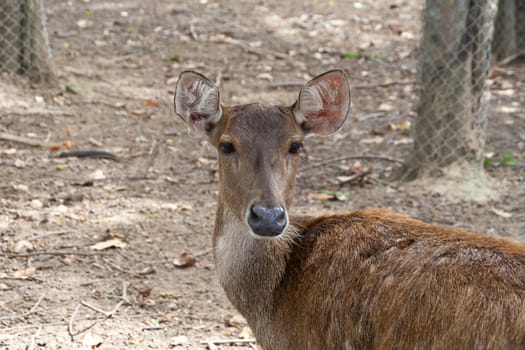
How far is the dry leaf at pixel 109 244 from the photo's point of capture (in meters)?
6.33

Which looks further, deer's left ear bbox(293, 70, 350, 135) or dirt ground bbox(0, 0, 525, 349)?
dirt ground bbox(0, 0, 525, 349)

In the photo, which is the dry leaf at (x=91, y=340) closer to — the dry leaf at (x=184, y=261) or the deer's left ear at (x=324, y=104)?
the dry leaf at (x=184, y=261)

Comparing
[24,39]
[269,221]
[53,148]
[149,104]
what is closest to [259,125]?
[269,221]

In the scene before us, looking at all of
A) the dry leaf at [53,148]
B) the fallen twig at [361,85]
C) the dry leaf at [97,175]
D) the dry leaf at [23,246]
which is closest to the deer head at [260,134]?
the dry leaf at [23,246]

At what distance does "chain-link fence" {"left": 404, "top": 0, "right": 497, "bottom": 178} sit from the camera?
7184 millimetres

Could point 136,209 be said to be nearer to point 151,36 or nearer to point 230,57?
point 230,57

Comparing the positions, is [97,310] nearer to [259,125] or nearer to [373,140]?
[259,125]

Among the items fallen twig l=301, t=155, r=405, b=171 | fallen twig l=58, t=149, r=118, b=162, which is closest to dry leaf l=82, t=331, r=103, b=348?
fallen twig l=58, t=149, r=118, b=162

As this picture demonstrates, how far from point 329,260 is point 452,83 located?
3653mm

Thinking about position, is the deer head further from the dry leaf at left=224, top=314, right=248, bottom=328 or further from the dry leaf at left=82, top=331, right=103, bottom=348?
the dry leaf at left=82, top=331, right=103, bottom=348

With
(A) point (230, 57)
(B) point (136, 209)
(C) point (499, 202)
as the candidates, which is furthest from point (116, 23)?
(C) point (499, 202)

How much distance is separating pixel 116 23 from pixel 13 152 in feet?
16.1

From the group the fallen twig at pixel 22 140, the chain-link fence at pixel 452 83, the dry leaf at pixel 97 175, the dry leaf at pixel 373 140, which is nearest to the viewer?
the chain-link fence at pixel 452 83

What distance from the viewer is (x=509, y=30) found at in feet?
35.1
